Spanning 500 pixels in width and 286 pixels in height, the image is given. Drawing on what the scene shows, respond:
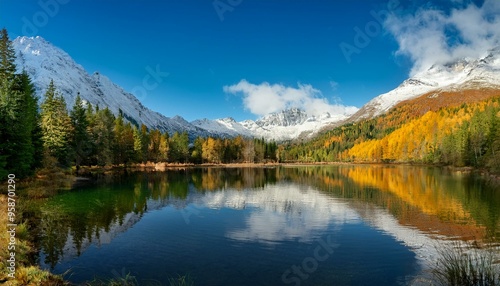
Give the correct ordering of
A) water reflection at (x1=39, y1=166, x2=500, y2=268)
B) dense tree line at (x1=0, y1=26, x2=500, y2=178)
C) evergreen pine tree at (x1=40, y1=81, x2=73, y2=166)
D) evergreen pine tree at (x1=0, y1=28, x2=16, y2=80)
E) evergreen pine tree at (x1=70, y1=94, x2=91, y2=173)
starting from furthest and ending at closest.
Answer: evergreen pine tree at (x1=70, y1=94, x2=91, y2=173)
evergreen pine tree at (x1=40, y1=81, x2=73, y2=166)
evergreen pine tree at (x1=0, y1=28, x2=16, y2=80)
dense tree line at (x1=0, y1=26, x2=500, y2=178)
water reflection at (x1=39, y1=166, x2=500, y2=268)

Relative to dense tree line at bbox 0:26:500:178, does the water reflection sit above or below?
below

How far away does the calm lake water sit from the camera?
19.4 metres

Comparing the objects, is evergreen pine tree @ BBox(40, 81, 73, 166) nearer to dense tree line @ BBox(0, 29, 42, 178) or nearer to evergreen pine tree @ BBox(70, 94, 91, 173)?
evergreen pine tree @ BBox(70, 94, 91, 173)

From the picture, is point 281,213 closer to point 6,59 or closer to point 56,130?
point 6,59

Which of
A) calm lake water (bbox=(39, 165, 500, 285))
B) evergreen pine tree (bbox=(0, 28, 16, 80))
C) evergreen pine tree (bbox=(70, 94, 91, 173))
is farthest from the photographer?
evergreen pine tree (bbox=(70, 94, 91, 173))

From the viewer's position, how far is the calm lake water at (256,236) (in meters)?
19.4

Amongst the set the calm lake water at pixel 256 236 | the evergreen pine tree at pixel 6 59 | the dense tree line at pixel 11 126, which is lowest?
the calm lake water at pixel 256 236

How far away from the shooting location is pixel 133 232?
96.7ft

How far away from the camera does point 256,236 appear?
93.0ft

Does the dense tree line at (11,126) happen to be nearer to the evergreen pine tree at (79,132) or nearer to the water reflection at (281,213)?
the water reflection at (281,213)

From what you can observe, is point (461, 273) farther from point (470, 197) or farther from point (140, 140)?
point (140, 140)

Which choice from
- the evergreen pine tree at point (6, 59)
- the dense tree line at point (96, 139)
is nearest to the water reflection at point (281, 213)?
the dense tree line at point (96, 139)

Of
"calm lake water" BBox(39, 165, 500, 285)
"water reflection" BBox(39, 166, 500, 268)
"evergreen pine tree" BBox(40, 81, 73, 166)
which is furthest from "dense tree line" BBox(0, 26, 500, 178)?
"calm lake water" BBox(39, 165, 500, 285)

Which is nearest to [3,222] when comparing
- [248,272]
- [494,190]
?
[248,272]
